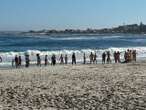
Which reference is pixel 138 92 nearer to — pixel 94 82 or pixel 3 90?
pixel 94 82

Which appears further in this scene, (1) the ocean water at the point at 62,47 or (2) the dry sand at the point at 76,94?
(1) the ocean water at the point at 62,47

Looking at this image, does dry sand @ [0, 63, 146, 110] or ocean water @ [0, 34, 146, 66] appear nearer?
dry sand @ [0, 63, 146, 110]

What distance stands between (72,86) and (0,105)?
14.8ft

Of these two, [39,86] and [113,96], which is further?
[39,86]

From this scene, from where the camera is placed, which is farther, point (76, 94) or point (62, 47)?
point (62, 47)

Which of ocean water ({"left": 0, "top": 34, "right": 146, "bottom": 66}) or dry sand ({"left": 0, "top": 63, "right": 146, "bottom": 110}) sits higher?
dry sand ({"left": 0, "top": 63, "right": 146, "bottom": 110})

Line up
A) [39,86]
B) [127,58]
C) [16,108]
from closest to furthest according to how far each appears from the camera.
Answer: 1. [16,108]
2. [39,86]
3. [127,58]

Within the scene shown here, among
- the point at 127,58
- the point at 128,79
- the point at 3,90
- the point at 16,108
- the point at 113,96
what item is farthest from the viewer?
the point at 127,58

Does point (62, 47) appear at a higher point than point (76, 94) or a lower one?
lower

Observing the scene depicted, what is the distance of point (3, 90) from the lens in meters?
16.6

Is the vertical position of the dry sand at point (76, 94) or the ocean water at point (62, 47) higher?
the dry sand at point (76, 94)

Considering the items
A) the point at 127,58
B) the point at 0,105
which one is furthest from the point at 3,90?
the point at 127,58

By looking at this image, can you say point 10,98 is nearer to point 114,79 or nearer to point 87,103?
point 87,103

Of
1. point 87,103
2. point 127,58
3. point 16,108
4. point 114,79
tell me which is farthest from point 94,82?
point 127,58
